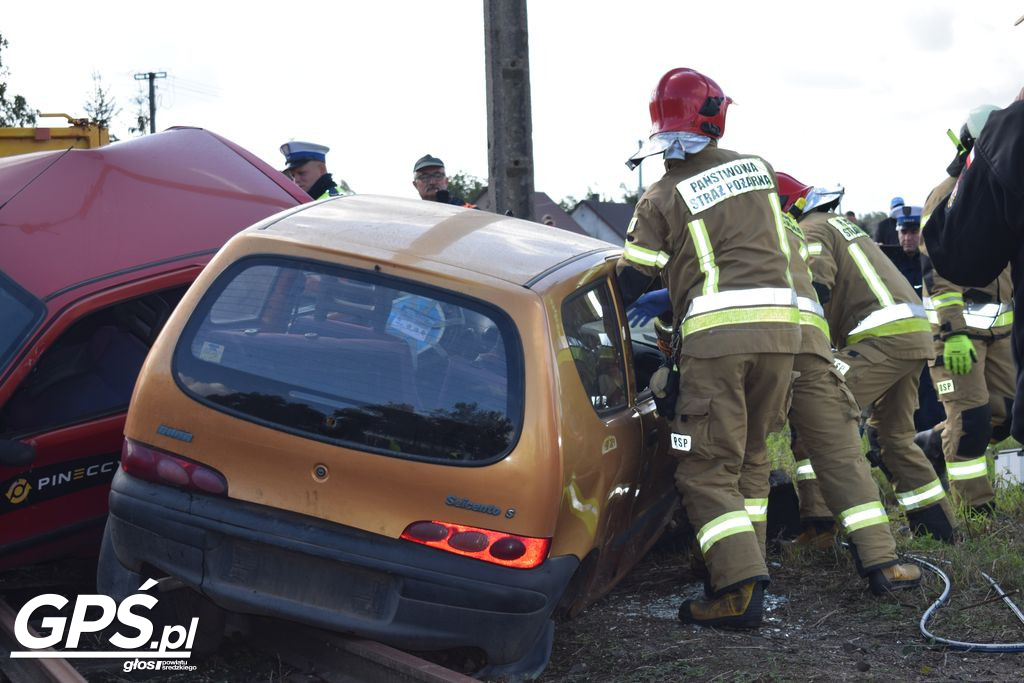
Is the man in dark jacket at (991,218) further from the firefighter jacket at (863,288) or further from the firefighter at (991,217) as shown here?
the firefighter jacket at (863,288)

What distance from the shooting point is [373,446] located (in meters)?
3.80

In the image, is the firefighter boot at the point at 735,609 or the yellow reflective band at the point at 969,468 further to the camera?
the yellow reflective band at the point at 969,468

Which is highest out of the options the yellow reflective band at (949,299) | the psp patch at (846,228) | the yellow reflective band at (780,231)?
the yellow reflective band at (780,231)

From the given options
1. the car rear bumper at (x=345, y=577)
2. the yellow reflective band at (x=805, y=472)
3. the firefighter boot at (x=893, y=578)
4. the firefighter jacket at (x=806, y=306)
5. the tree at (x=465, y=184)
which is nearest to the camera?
the car rear bumper at (x=345, y=577)

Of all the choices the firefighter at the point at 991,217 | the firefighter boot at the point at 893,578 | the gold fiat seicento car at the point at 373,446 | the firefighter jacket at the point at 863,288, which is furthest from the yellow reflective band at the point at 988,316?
the firefighter at the point at 991,217

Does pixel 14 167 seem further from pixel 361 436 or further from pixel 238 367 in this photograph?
pixel 361 436

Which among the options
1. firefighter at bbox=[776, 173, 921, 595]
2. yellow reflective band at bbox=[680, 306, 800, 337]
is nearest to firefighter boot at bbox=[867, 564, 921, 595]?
firefighter at bbox=[776, 173, 921, 595]

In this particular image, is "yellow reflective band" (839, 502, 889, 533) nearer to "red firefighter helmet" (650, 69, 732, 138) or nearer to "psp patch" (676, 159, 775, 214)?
"psp patch" (676, 159, 775, 214)

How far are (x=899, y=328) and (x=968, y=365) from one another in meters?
0.70

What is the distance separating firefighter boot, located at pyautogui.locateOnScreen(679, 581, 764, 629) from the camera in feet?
15.8

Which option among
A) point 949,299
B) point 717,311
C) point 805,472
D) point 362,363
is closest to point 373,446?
point 362,363

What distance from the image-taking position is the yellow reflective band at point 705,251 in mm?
4996

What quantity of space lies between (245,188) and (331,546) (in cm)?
290

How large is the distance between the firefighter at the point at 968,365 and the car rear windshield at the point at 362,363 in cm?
362
